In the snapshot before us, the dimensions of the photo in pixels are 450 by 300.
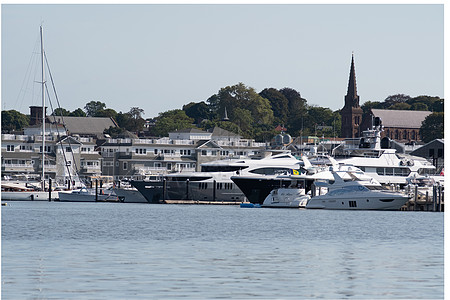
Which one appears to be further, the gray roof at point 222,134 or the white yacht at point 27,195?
the gray roof at point 222,134

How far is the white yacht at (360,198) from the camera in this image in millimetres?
76750

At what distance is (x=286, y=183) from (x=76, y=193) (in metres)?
28.2

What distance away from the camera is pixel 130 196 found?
109 m

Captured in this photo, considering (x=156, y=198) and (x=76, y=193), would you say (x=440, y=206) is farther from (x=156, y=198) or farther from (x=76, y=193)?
(x=76, y=193)

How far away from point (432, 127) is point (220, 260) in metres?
162

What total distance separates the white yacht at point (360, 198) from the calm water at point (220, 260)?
16.5 metres

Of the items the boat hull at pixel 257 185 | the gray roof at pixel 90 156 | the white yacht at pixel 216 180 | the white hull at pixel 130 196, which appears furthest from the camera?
the gray roof at pixel 90 156

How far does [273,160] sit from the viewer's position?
9756 centimetres

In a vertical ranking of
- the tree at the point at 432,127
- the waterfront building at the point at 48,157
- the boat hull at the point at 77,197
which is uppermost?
the tree at the point at 432,127

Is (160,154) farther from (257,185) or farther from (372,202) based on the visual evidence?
(372,202)

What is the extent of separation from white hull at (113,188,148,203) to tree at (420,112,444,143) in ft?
310

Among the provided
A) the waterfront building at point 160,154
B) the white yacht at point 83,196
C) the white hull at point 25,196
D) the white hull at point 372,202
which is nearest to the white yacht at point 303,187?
the white hull at point 372,202

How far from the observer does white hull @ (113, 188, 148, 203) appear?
355 ft

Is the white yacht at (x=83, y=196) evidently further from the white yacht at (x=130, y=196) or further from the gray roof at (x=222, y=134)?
the gray roof at (x=222, y=134)
